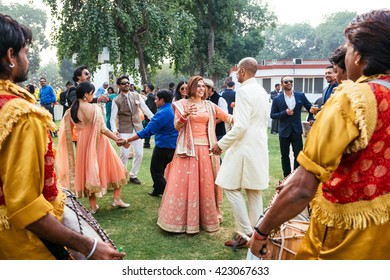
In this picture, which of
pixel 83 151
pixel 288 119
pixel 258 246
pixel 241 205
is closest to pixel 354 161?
pixel 258 246

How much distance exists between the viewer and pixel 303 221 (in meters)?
2.63

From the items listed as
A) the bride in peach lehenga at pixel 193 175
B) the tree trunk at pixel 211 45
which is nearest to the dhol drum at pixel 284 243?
the bride in peach lehenga at pixel 193 175

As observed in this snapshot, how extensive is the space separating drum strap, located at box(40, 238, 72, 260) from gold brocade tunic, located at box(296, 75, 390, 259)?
119cm

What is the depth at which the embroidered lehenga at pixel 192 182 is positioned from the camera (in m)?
4.86

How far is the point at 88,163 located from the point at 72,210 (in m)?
3.44

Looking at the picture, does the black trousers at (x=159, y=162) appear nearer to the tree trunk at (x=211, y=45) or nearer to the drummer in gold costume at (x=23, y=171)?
the drummer in gold costume at (x=23, y=171)

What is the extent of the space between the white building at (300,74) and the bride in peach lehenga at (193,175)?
3431 cm

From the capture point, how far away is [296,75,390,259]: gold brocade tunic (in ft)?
5.32

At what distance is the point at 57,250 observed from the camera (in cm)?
183

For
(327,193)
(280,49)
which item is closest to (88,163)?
(327,193)

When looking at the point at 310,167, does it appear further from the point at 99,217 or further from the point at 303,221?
the point at 99,217

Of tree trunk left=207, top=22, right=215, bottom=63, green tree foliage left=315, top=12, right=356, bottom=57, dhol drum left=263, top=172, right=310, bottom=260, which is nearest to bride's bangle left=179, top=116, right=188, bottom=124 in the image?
dhol drum left=263, top=172, right=310, bottom=260

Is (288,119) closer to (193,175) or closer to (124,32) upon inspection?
(193,175)

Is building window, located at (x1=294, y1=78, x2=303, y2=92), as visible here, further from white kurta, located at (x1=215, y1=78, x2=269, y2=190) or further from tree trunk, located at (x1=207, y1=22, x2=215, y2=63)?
white kurta, located at (x1=215, y1=78, x2=269, y2=190)
